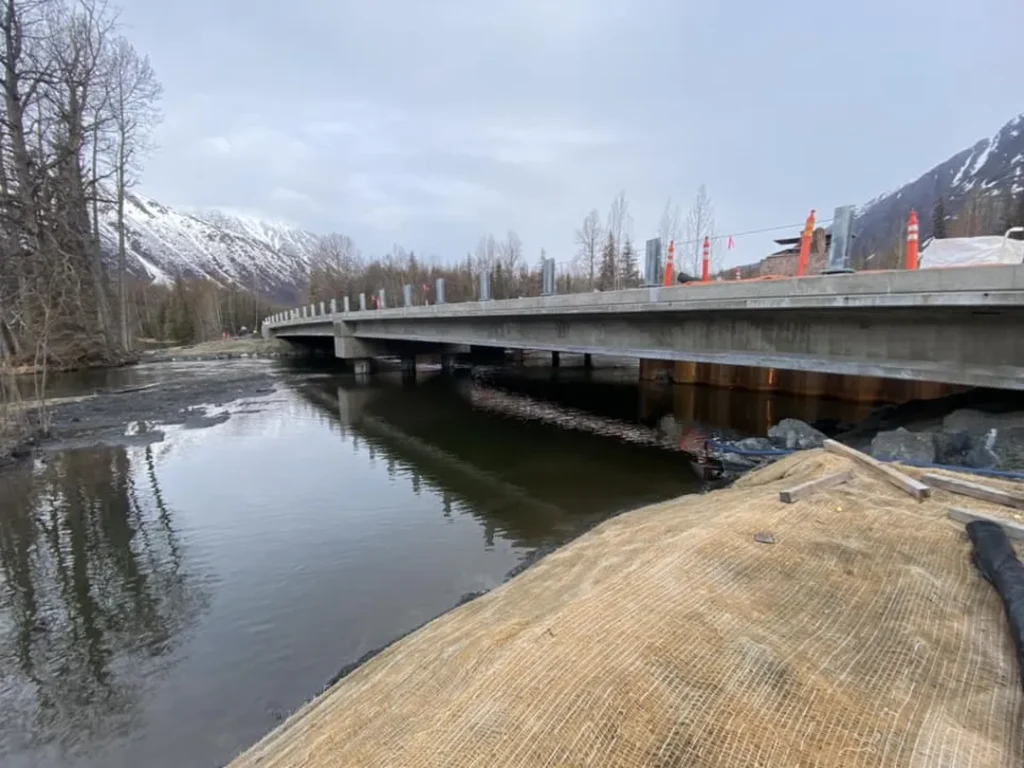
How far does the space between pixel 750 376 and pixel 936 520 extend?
17.1 meters

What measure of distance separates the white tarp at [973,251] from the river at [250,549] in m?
5.73

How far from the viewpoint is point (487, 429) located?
1593 centimetres

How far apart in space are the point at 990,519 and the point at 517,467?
8494 millimetres

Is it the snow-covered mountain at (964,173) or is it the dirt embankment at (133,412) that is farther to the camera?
the snow-covered mountain at (964,173)

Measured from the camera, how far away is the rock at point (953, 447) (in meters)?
7.47

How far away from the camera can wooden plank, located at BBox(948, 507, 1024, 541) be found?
3834 mm

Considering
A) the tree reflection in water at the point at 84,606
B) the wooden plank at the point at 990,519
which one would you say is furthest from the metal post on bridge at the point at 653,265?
the tree reflection in water at the point at 84,606

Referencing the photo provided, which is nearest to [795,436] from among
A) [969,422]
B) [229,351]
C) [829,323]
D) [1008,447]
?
[829,323]

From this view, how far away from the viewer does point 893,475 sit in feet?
17.9

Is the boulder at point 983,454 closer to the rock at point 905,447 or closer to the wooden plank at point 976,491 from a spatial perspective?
the rock at point 905,447

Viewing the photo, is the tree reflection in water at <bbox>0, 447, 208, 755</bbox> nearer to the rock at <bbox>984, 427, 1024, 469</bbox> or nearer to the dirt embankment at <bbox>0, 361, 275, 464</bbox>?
the dirt embankment at <bbox>0, 361, 275, 464</bbox>

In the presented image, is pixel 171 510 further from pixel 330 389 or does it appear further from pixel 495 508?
pixel 330 389

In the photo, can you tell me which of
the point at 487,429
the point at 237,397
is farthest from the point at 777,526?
the point at 237,397

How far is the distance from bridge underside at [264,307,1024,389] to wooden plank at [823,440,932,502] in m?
2.45
